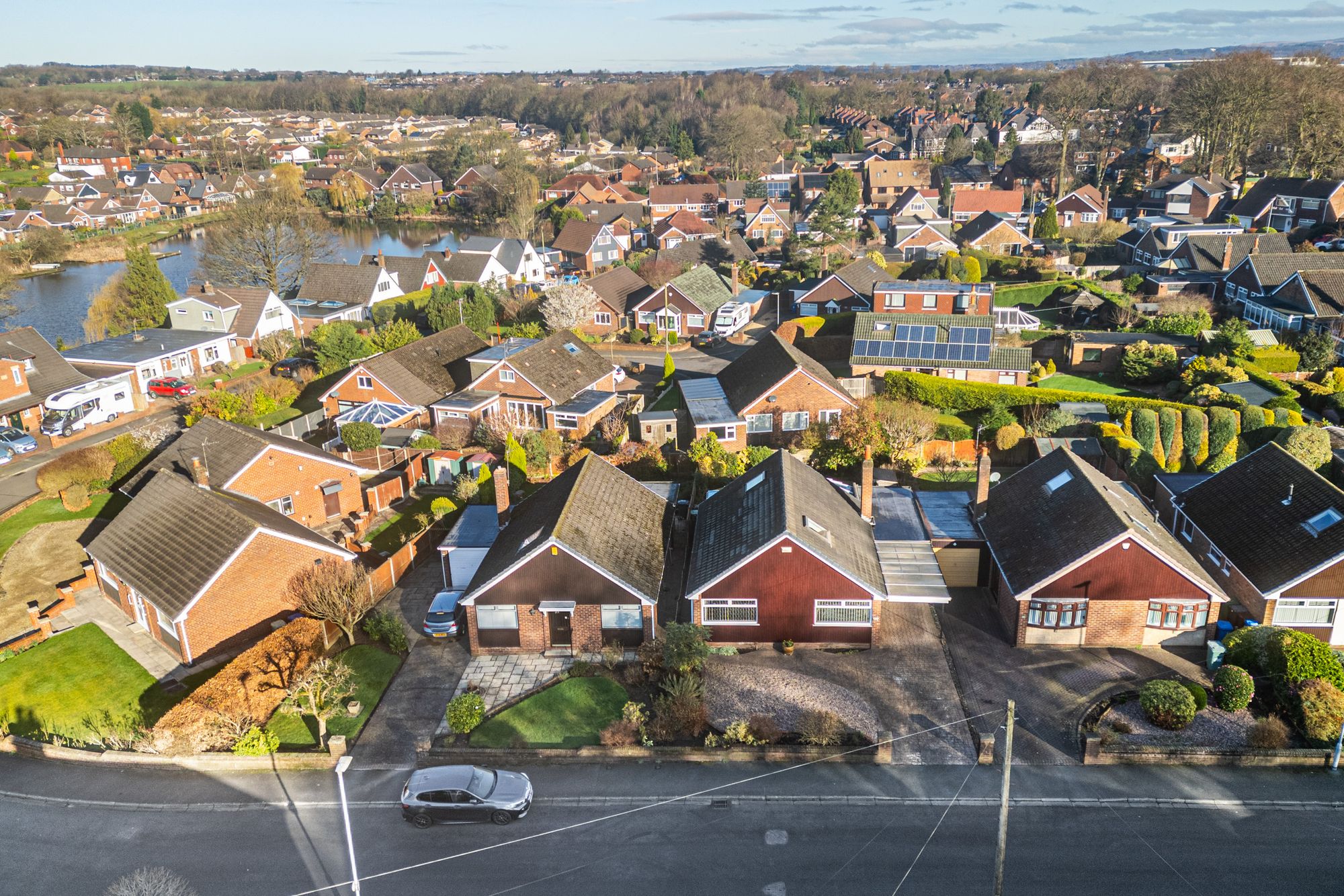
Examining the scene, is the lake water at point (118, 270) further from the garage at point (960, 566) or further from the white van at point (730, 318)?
the garage at point (960, 566)

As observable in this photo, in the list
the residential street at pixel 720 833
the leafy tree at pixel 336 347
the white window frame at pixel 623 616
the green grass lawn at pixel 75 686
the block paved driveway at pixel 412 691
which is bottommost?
the residential street at pixel 720 833

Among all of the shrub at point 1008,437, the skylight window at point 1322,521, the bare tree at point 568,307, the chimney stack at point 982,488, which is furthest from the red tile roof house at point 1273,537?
the bare tree at point 568,307

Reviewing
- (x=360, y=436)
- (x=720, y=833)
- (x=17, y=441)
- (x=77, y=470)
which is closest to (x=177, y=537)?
(x=360, y=436)

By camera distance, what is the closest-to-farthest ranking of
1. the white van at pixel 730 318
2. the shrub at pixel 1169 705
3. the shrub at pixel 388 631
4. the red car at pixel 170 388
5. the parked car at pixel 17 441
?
1. the shrub at pixel 1169 705
2. the shrub at pixel 388 631
3. the parked car at pixel 17 441
4. the red car at pixel 170 388
5. the white van at pixel 730 318

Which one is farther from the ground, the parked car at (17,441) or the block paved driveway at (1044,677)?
the parked car at (17,441)

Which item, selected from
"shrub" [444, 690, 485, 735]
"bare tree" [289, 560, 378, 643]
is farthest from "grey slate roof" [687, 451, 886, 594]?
"bare tree" [289, 560, 378, 643]

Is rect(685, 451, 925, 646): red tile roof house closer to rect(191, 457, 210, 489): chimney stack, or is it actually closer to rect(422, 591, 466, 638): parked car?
rect(422, 591, 466, 638): parked car

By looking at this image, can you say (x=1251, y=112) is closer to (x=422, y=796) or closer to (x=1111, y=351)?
(x=1111, y=351)

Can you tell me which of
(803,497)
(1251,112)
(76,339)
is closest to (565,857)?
(803,497)
